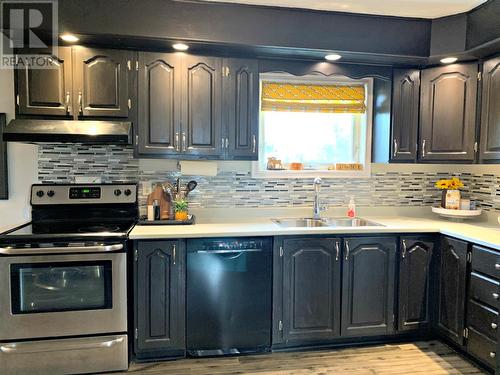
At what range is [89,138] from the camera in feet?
8.18

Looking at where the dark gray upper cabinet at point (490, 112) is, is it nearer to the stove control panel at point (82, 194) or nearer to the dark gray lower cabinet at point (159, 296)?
the dark gray lower cabinet at point (159, 296)

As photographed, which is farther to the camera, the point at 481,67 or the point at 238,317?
the point at 481,67

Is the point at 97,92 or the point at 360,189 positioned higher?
the point at 97,92

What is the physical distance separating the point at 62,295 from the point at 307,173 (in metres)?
2.09

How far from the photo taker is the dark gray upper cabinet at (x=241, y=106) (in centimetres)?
277

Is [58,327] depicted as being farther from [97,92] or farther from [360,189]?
[360,189]

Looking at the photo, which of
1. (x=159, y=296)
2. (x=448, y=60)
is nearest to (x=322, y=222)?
(x=159, y=296)

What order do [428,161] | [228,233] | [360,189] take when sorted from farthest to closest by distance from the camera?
1. [360,189]
2. [428,161]
3. [228,233]

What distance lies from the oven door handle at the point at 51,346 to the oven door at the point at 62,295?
0.17 ft

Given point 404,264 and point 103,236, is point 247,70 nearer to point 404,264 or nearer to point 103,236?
point 103,236

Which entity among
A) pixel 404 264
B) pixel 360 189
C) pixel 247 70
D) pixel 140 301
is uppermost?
pixel 247 70

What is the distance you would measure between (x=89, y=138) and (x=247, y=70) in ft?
4.02

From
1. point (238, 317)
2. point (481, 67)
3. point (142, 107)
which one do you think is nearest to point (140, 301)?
point (238, 317)

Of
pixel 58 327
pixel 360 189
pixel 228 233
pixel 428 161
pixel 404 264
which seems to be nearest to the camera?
pixel 58 327
